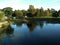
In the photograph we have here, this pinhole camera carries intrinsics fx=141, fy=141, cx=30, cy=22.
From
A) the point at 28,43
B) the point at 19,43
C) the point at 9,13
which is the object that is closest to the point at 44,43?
the point at 28,43

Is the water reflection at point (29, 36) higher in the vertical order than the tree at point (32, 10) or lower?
lower

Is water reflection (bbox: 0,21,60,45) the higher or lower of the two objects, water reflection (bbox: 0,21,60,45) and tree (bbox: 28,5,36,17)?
the lower

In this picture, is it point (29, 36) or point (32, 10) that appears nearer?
point (29, 36)

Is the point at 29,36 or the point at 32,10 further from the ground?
the point at 32,10

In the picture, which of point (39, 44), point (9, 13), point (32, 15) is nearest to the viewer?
point (39, 44)

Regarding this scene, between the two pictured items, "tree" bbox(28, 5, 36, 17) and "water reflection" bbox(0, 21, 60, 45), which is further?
"tree" bbox(28, 5, 36, 17)

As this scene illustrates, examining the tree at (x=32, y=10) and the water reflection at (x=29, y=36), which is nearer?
the water reflection at (x=29, y=36)

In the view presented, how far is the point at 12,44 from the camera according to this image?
90.4 ft

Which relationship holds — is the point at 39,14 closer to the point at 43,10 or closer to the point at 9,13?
the point at 43,10

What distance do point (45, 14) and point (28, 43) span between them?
112282mm

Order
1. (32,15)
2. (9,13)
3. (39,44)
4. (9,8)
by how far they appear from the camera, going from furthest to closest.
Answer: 1. (32,15)
2. (9,8)
3. (9,13)
4. (39,44)

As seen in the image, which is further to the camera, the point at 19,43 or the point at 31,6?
the point at 31,6

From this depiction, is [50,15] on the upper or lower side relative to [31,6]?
lower

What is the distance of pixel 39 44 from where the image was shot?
27.3 m
